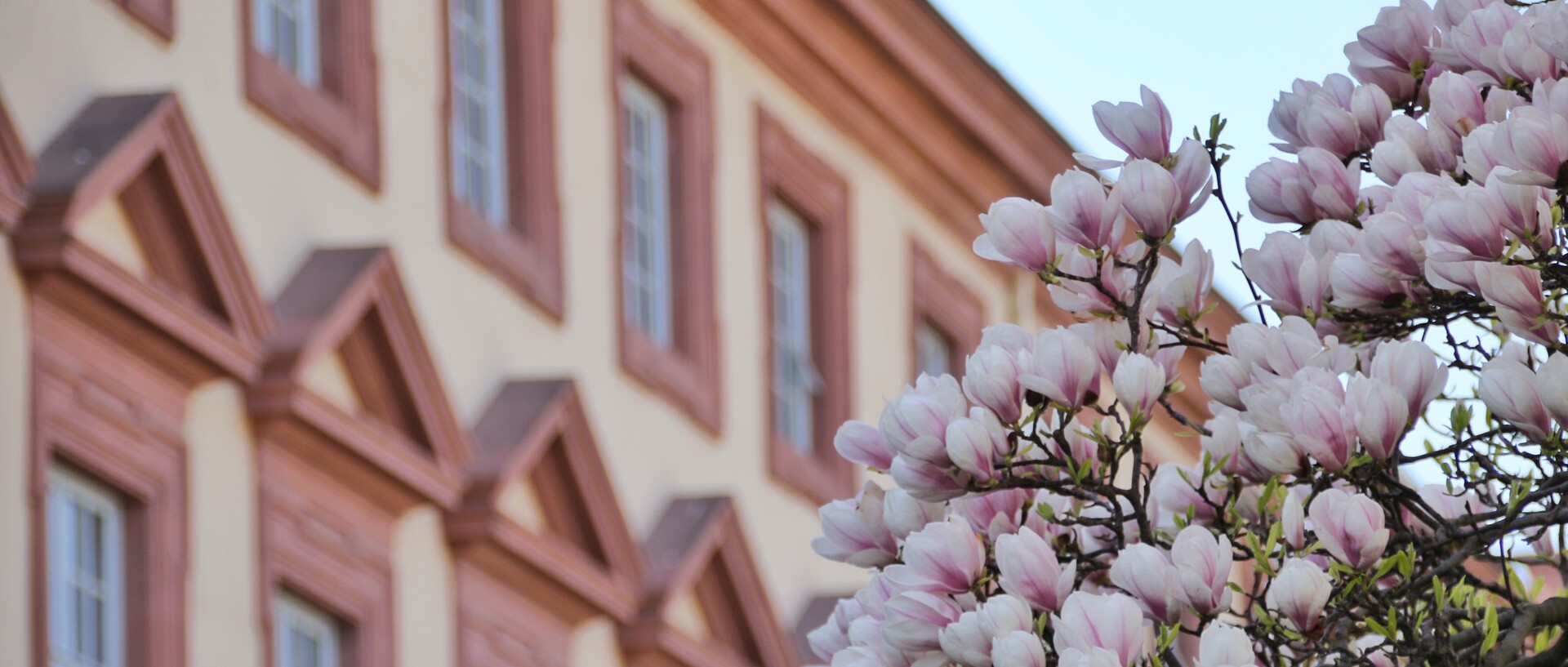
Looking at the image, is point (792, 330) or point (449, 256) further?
point (792, 330)

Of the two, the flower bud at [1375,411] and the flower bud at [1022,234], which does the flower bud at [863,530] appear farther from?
the flower bud at [1375,411]

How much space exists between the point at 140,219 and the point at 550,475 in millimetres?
4219

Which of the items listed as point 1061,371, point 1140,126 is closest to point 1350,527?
point 1061,371

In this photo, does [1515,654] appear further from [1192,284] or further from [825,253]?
[825,253]

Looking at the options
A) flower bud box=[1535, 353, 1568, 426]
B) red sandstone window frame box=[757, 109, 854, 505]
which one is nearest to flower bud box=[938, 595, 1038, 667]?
Result: flower bud box=[1535, 353, 1568, 426]

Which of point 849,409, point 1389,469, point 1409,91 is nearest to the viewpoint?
point 1389,469

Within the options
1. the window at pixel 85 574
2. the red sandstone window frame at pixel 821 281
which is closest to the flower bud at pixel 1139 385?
the window at pixel 85 574

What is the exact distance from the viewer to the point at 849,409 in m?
21.4

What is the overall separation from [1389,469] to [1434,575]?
0.49 ft

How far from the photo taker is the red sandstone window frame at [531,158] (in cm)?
1705

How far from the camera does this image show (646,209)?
62.5 feet

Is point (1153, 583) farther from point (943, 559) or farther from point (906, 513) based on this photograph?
point (906, 513)

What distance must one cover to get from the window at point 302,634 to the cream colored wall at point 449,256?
20.6 inches

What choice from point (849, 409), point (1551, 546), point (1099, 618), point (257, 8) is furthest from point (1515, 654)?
point (849, 409)
